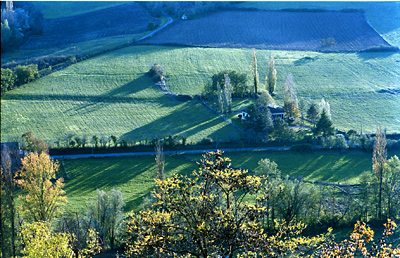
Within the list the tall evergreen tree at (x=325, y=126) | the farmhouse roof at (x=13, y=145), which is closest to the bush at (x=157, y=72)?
the tall evergreen tree at (x=325, y=126)

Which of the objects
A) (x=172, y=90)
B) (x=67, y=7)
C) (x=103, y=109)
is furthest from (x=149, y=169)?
(x=67, y=7)

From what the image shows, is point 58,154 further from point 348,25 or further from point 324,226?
point 348,25

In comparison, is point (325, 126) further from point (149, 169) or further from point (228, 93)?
point (149, 169)

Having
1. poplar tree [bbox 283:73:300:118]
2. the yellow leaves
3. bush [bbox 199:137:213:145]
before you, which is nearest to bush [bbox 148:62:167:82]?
poplar tree [bbox 283:73:300:118]

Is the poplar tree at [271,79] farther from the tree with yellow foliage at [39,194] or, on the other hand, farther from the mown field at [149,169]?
the tree with yellow foliage at [39,194]

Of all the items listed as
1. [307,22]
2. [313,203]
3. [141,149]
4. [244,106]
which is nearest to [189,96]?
[244,106]
